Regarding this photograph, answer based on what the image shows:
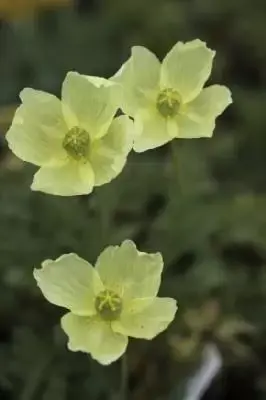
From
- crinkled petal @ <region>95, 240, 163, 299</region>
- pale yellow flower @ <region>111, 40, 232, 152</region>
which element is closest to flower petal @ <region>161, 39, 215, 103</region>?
pale yellow flower @ <region>111, 40, 232, 152</region>

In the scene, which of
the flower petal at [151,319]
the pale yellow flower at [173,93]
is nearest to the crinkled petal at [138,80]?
the pale yellow flower at [173,93]

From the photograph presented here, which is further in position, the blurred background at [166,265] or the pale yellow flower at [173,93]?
the blurred background at [166,265]

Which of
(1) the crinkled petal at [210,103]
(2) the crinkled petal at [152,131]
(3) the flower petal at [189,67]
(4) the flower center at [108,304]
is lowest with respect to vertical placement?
(4) the flower center at [108,304]

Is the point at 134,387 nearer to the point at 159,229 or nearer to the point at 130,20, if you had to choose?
the point at 159,229

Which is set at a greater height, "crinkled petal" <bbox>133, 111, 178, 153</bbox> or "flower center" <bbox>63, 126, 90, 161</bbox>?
"crinkled petal" <bbox>133, 111, 178, 153</bbox>

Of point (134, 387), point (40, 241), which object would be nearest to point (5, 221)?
point (40, 241)

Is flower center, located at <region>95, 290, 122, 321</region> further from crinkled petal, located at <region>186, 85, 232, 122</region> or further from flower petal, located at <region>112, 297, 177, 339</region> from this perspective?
crinkled petal, located at <region>186, 85, 232, 122</region>

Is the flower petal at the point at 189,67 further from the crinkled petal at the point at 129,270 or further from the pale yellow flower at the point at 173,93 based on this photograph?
the crinkled petal at the point at 129,270

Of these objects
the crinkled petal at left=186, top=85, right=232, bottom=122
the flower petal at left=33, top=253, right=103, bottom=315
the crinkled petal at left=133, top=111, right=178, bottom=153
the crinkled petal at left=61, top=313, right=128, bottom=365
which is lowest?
the crinkled petal at left=61, top=313, right=128, bottom=365
